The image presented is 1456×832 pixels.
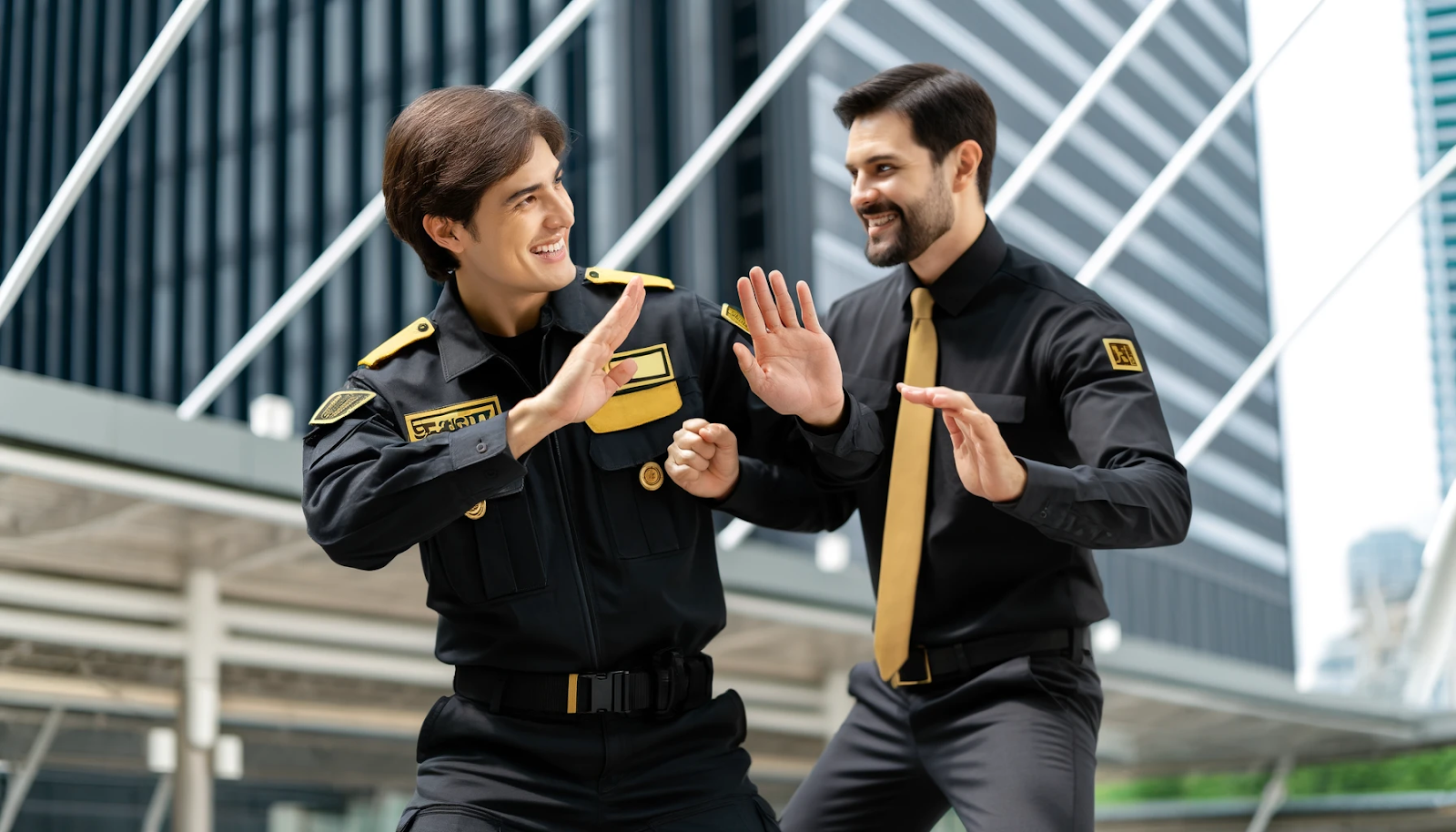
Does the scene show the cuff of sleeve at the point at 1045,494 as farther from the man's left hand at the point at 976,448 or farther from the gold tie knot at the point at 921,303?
the gold tie knot at the point at 921,303

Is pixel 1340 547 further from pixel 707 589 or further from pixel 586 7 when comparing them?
pixel 707 589

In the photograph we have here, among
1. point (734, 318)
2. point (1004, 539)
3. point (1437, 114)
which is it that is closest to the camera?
A: point (734, 318)

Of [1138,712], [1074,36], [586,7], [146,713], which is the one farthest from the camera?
[1074,36]

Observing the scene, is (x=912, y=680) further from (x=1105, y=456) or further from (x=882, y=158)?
(x=882, y=158)

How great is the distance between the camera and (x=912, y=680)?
8.59ft

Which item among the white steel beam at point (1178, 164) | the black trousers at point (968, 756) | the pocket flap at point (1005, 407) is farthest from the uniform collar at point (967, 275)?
the white steel beam at point (1178, 164)

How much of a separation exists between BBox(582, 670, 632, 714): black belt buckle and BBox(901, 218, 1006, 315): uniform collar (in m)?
0.97

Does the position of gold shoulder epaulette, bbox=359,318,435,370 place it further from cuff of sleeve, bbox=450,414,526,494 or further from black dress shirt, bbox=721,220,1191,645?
black dress shirt, bbox=721,220,1191,645

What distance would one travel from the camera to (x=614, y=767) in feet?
7.19

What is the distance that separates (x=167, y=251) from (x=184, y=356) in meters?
2.08

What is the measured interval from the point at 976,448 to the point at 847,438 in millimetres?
221

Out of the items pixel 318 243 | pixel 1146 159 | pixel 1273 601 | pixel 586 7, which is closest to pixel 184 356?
pixel 318 243

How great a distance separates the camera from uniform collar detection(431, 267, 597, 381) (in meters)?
2.33

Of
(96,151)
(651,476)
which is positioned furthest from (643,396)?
(96,151)
